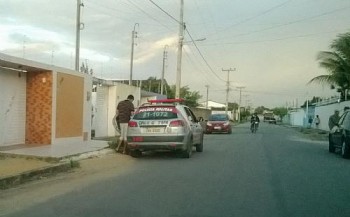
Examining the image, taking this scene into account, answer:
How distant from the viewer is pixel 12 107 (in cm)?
1677

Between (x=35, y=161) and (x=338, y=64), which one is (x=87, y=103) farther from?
(x=338, y=64)

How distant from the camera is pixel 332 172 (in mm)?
12422

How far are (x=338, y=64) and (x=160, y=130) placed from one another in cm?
2335

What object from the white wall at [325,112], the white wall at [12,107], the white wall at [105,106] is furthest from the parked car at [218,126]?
the white wall at [12,107]

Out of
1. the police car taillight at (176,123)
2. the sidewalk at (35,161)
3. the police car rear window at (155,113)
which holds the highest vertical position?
the police car rear window at (155,113)

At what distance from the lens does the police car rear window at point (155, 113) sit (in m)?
15.1

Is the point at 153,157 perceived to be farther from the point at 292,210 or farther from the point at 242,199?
the point at 292,210

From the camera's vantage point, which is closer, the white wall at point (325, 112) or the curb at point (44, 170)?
the curb at point (44, 170)

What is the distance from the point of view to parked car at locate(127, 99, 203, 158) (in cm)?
1467

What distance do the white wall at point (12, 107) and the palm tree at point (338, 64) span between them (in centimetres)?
2211

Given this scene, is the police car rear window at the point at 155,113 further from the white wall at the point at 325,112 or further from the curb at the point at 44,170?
the white wall at the point at 325,112

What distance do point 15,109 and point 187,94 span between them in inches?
2855

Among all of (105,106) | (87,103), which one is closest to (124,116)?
(87,103)

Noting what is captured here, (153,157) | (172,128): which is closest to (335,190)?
(172,128)
